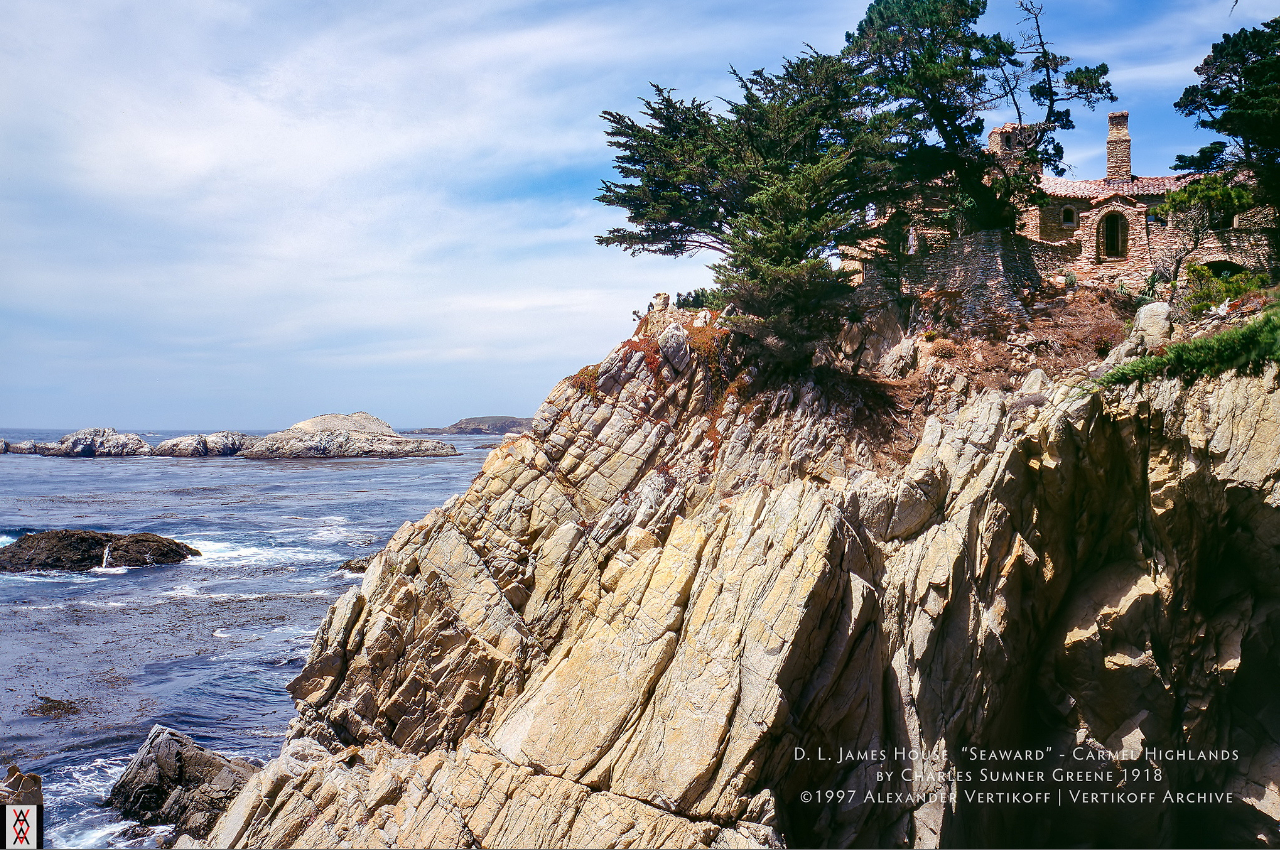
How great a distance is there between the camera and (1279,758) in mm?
16094

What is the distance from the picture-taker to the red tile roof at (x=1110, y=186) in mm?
30516

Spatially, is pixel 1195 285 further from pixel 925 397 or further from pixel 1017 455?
pixel 1017 455

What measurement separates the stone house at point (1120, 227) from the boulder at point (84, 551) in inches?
1803

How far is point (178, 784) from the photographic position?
18188mm

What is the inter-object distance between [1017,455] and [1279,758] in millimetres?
8434

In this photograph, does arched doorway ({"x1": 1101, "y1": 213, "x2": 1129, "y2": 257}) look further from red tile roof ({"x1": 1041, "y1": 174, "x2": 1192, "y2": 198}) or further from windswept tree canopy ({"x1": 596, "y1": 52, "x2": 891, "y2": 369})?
windswept tree canopy ({"x1": 596, "y1": 52, "x2": 891, "y2": 369})

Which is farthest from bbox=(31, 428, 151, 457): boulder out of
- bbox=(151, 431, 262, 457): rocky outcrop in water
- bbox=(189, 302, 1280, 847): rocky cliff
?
bbox=(189, 302, 1280, 847): rocky cliff

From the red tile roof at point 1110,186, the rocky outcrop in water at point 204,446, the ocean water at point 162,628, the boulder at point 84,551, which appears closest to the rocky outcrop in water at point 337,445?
the rocky outcrop in water at point 204,446

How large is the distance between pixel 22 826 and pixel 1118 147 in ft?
138

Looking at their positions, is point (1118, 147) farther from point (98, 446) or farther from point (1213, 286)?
point (98, 446)

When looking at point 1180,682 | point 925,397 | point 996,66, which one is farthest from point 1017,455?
point 996,66

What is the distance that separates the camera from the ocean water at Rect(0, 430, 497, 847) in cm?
2061

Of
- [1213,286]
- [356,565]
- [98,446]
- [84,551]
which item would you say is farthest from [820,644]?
[98,446]

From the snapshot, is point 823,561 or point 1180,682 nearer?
point 823,561
